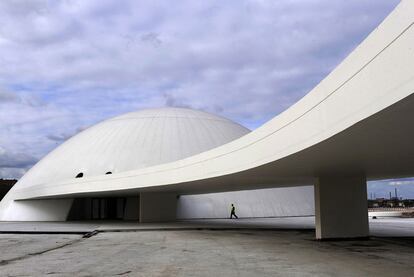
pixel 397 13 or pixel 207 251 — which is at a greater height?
pixel 397 13

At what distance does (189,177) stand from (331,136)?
1368 cm

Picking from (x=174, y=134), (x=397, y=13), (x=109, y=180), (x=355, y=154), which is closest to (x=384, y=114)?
(x=397, y=13)

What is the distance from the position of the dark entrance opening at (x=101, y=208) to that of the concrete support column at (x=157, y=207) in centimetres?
931

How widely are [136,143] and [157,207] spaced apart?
9.59 meters

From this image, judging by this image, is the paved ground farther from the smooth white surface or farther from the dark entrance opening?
the dark entrance opening

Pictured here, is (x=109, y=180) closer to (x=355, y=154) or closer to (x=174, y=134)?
(x=174, y=134)

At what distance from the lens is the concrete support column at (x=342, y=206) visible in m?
21.2

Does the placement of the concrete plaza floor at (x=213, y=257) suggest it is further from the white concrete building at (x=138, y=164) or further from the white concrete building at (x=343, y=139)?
the white concrete building at (x=138, y=164)

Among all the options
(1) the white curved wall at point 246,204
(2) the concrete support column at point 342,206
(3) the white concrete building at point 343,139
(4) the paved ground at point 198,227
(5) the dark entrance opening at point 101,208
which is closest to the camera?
(3) the white concrete building at point 343,139

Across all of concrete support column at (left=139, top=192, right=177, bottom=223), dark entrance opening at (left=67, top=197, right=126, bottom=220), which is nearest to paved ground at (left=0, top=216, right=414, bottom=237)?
concrete support column at (left=139, top=192, right=177, bottom=223)

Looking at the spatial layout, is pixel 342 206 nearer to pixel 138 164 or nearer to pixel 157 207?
pixel 157 207

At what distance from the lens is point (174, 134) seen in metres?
47.3

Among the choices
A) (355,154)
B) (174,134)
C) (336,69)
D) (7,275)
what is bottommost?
(7,275)

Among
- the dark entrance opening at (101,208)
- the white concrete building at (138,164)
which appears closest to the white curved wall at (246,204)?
the white concrete building at (138,164)
